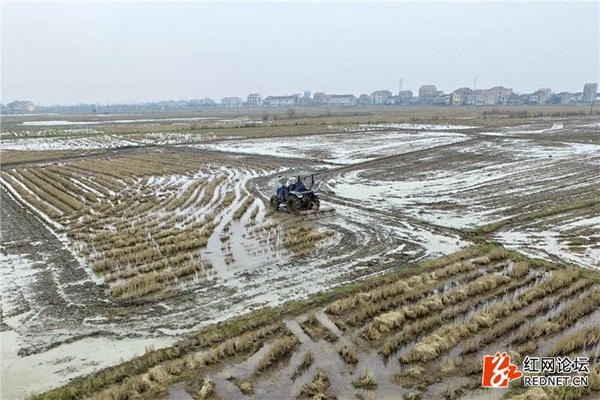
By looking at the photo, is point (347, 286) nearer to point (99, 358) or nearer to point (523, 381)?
point (523, 381)

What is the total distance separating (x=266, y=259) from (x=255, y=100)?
191520 millimetres

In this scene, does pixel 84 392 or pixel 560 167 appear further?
pixel 560 167

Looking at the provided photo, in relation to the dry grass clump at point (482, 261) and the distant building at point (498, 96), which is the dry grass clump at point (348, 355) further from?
the distant building at point (498, 96)

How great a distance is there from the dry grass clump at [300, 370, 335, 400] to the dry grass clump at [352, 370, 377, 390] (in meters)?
0.41

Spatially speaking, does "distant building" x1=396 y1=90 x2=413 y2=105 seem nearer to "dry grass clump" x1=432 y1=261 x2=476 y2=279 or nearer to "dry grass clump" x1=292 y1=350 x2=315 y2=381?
"dry grass clump" x1=432 y1=261 x2=476 y2=279

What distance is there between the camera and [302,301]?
886 centimetres

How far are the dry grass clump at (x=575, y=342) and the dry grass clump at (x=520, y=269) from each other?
2624 millimetres

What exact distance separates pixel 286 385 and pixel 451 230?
8.95m

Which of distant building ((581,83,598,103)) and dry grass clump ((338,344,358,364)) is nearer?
dry grass clump ((338,344,358,364))

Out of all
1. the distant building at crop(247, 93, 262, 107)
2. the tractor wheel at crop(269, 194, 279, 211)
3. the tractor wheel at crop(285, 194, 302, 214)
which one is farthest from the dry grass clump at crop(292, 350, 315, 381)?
the distant building at crop(247, 93, 262, 107)

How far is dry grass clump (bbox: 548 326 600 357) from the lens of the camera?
6852 millimetres

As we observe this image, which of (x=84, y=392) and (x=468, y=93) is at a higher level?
(x=468, y=93)

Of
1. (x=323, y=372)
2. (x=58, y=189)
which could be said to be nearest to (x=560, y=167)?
(x=323, y=372)

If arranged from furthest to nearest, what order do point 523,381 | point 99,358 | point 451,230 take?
point 451,230 → point 99,358 → point 523,381
